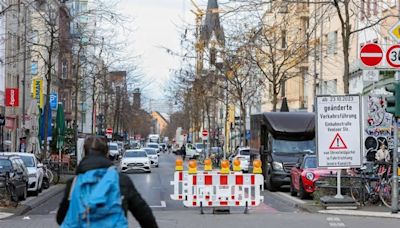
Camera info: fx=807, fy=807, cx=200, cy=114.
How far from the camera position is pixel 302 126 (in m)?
30.6

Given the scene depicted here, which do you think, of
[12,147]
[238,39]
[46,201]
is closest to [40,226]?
[46,201]

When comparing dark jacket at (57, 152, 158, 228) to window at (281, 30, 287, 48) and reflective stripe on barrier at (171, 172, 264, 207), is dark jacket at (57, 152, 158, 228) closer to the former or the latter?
reflective stripe on barrier at (171, 172, 264, 207)

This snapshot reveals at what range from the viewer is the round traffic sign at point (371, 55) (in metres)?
18.9

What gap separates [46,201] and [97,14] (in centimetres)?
736

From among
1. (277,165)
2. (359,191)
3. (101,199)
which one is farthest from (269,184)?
(101,199)

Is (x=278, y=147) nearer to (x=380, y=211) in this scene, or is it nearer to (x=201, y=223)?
(x=380, y=211)

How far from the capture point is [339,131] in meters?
20.3

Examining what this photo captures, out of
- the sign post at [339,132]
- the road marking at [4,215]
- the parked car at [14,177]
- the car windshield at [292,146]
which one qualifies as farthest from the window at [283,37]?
the road marking at [4,215]

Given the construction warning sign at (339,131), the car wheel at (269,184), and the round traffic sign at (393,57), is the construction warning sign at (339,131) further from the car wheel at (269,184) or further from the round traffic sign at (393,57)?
the car wheel at (269,184)

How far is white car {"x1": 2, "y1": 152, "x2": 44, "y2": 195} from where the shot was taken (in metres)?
26.7

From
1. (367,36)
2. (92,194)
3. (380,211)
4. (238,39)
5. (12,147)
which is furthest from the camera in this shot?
(12,147)

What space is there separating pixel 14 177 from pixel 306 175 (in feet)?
28.1

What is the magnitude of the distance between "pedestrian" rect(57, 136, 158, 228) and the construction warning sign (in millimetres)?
14685

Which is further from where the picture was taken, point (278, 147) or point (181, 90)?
point (181, 90)
